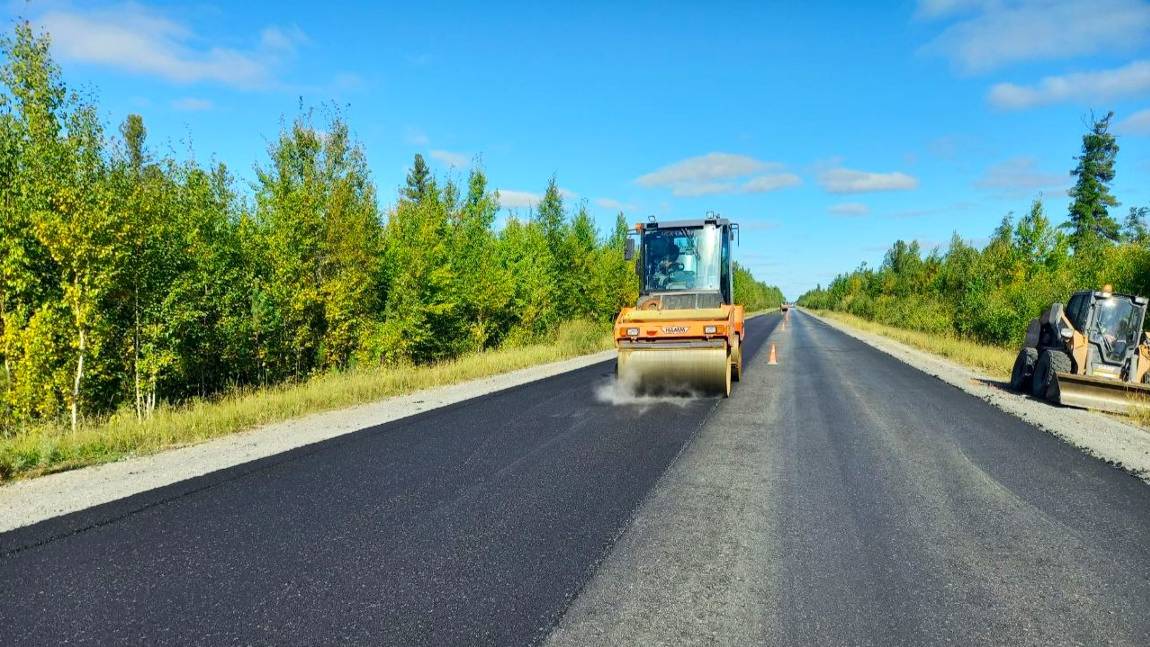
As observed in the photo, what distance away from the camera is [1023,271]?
28.1 m

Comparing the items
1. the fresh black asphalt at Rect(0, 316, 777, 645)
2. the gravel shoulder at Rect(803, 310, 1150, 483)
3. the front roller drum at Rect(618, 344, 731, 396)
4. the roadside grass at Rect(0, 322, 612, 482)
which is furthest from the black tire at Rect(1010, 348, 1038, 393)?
the roadside grass at Rect(0, 322, 612, 482)

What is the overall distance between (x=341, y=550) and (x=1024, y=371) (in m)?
13.2

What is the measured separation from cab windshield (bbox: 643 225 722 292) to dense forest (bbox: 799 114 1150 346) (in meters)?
16.4

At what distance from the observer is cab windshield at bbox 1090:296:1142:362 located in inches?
410

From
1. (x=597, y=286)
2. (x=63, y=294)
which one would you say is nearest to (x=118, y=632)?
(x=63, y=294)

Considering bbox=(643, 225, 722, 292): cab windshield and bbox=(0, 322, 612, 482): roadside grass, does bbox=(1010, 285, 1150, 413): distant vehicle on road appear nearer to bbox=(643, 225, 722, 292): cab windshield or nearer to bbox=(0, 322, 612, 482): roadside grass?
bbox=(643, 225, 722, 292): cab windshield

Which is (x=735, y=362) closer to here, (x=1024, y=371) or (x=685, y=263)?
(x=685, y=263)

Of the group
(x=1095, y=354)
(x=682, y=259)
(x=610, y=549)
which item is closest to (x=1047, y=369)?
(x=1095, y=354)

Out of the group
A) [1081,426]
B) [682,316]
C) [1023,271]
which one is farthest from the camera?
[1023,271]

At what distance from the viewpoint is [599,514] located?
4.75 meters

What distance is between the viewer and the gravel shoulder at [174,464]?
5093 mm

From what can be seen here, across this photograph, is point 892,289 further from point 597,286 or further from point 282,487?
point 282,487

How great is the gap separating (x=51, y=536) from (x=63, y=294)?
6.29m

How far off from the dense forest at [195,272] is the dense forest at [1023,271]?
67.2 ft
